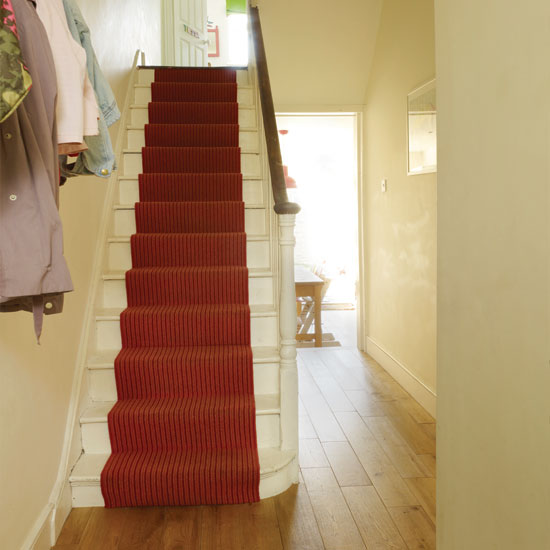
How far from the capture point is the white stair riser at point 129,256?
3.54 m

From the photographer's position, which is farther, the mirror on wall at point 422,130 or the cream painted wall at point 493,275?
the mirror on wall at point 422,130

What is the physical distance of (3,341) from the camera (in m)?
1.92

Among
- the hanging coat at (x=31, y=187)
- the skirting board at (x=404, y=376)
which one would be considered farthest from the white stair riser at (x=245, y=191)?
the hanging coat at (x=31, y=187)

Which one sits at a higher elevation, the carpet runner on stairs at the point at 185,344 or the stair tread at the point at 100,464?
the carpet runner on stairs at the point at 185,344

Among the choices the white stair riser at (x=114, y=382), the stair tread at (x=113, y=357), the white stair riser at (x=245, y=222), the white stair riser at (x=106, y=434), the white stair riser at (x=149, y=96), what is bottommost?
the white stair riser at (x=106, y=434)

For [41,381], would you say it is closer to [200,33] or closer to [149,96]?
[149,96]

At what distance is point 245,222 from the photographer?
3.80m

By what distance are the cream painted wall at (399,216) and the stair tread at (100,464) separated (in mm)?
1309

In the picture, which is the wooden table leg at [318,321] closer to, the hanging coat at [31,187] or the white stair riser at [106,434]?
the white stair riser at [106,434]

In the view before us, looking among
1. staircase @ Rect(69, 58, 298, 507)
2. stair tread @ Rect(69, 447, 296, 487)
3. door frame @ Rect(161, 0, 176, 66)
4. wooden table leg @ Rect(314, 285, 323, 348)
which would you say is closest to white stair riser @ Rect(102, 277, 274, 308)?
staircase @ Rect(69, 58, 298, 507)

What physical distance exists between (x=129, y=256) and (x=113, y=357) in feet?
2.50

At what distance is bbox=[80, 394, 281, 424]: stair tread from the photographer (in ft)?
8.82

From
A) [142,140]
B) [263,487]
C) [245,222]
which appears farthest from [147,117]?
[263,487]

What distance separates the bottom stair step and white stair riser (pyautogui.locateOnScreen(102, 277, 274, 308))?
895 millimetres
